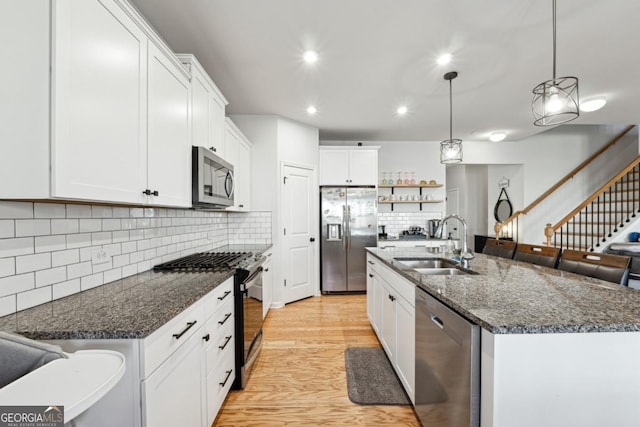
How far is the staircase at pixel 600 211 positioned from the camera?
4553 millimetres

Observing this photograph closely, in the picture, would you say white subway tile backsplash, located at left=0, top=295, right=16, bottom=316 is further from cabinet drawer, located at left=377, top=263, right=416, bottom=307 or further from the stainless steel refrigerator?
the stainless steel refrigerator

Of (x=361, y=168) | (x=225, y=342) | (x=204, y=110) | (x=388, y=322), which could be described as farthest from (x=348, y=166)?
(x=225, y=342)

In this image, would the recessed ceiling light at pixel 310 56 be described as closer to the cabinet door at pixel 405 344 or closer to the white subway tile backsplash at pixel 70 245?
the white subway tile backsplash at pixel 70 245

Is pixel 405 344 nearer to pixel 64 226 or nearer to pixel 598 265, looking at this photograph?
pixel 598 265

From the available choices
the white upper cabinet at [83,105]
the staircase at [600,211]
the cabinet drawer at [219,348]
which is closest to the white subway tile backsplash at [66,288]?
the white upper cabinet at [83,105]

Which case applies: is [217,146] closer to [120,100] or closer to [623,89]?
[120,100]

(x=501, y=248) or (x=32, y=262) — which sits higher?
(x=32, y=262)

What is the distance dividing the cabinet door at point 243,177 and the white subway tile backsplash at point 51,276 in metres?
1.90

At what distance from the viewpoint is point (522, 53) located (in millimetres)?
2436

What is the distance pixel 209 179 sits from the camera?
213 cm

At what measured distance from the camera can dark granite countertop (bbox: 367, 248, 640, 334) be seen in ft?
3.15

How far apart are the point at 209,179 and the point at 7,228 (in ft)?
3.84

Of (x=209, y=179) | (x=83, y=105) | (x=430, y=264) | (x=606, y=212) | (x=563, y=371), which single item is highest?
(x=83, y=105)

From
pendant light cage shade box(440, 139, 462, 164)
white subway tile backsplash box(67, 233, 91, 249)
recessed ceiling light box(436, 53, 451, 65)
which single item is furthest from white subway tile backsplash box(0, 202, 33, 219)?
pendant light cage shade box(440, 139, 462, 164)
